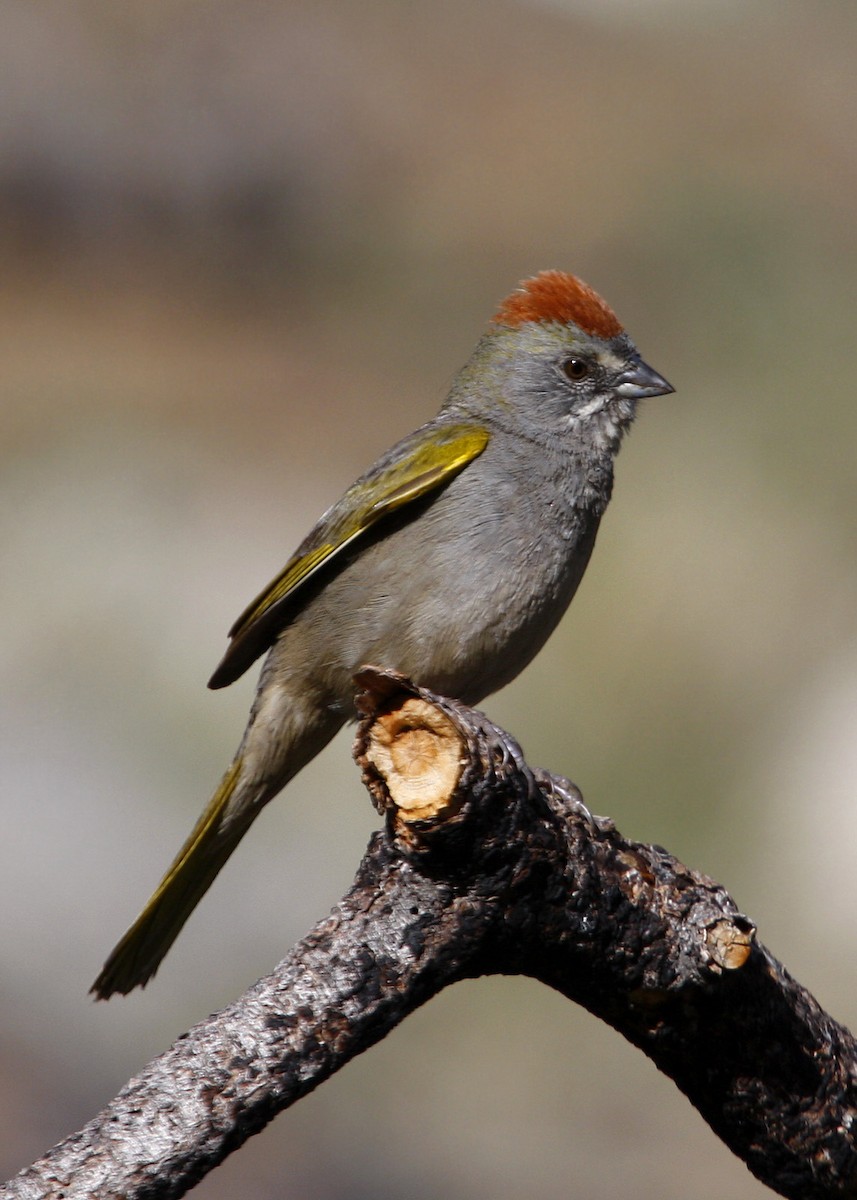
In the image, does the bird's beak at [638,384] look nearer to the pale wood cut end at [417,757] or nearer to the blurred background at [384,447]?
the pale wood cut end at [417,757]

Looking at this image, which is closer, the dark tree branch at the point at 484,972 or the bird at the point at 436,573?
the dark tree branch at the point at 484,972

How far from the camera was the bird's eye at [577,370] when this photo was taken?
5.41 metres

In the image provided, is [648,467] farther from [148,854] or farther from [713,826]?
[148,854]

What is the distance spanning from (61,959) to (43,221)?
8384mm

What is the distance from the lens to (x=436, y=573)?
474 cm

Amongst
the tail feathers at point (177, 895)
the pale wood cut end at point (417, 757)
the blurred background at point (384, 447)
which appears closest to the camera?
the pale wood cut end at point (417, 757)

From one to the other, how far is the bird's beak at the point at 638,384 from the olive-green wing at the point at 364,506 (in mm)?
602

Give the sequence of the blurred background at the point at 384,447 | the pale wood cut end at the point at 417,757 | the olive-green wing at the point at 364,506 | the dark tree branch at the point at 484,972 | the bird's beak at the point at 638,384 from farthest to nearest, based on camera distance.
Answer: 1. the blurred background at the point at 384,447
2. the bird's beak at the point at 638,384
3. the olive-green wing at the point at 364,506
4. the pale wood cut end at the point at 417,757
5. the dark tree branch at the point at 484,972

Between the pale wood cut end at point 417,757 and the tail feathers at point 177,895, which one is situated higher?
the pale wood cut end at point 417,757

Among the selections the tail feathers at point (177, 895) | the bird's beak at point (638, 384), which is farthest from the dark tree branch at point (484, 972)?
the bird's beak at point (638, 384)

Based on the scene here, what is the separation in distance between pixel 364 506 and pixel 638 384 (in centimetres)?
117

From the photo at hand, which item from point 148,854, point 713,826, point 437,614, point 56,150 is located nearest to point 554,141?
point 56,150

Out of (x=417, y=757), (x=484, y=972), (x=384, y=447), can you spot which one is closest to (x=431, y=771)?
(x=417, y=757)

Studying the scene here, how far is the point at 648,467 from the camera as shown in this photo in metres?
11.0
